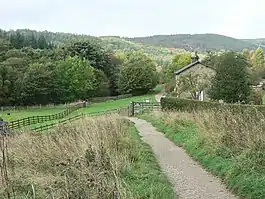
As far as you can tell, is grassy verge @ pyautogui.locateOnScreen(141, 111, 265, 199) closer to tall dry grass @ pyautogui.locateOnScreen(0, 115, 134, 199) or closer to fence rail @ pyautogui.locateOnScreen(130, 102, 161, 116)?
tall dry grass @ pyautogui.locateOnScreen(0, 115, 134, 199)

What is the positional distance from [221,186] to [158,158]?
4.51 meters

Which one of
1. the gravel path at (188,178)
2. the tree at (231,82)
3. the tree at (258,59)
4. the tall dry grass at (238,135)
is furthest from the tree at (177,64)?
the tall dry grass at (238,135)

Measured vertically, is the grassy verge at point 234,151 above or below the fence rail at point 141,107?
above

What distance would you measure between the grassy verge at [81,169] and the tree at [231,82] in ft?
110

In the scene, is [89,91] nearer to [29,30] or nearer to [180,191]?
[180,191]

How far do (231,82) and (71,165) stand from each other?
128ft

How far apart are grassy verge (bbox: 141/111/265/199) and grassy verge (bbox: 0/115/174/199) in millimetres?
1520

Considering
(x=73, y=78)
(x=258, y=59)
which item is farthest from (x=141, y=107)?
(x=258, y=59)

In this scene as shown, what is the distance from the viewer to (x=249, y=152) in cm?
986

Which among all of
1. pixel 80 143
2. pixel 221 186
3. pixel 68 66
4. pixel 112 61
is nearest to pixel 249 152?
pixel 221 186

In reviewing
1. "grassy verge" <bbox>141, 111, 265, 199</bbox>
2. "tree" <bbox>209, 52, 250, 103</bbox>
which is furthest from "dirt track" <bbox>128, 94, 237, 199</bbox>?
"tree" <bbox>209, 52, 250, 103</bbox>

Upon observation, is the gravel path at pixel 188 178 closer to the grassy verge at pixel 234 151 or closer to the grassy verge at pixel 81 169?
the grassy verge at pixel 234 151

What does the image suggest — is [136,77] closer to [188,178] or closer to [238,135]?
[238,135]

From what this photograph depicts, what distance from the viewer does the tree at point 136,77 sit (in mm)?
91262
